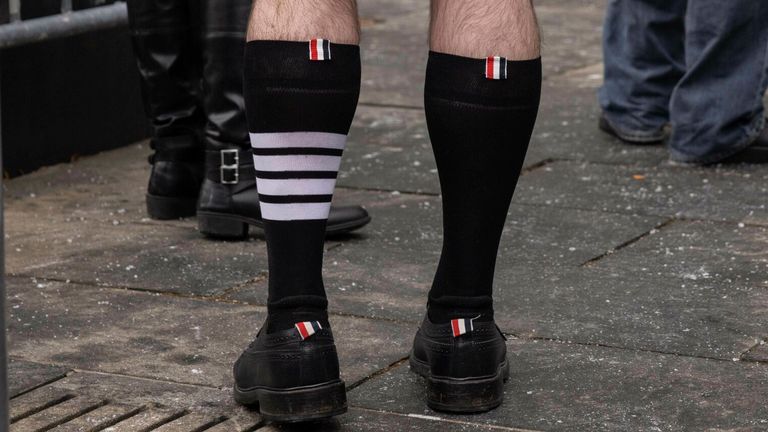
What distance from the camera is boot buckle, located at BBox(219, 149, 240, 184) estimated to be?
3492mm

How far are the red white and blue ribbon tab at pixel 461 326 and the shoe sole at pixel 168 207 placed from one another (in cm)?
155

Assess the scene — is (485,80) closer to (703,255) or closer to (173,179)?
(703,255)

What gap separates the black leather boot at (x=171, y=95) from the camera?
362cm

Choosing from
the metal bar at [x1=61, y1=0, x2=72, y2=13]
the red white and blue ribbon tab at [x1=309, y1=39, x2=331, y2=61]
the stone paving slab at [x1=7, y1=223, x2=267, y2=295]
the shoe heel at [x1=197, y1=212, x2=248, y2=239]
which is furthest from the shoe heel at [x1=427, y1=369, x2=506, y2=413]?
the metal bar at [x1=61, y1=0, x2=72, y2=13]

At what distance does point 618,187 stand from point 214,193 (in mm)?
1183

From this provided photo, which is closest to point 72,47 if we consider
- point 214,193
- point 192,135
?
point 192,135

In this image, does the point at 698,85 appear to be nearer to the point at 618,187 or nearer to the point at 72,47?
the point at 618,187

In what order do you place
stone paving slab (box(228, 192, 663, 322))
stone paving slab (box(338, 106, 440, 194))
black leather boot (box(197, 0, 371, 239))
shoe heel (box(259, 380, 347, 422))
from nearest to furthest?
shoe heel (box(259, 380, 347, 422)) → stone paving slab (box(228, 192, 663, 322)) → black leather boot (box(197, 0, 371, 239)) → stone paving slab (box(338, 106, 440, 194))

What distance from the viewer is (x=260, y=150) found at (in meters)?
2.23

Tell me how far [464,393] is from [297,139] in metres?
0.48

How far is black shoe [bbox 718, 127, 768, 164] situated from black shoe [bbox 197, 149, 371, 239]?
1403mm

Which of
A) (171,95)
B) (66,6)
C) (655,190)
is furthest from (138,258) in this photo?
(655,190)

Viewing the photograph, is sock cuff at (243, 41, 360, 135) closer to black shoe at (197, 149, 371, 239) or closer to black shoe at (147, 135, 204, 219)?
black shoe at (197, 149, 371, 239)

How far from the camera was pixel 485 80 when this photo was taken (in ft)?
7.27
